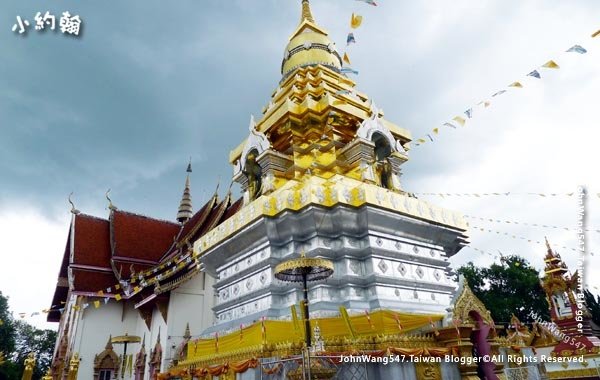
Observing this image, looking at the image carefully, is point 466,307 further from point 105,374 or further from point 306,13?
point 105,374

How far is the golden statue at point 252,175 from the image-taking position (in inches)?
453

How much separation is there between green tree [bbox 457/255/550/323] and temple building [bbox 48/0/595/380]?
701 inches

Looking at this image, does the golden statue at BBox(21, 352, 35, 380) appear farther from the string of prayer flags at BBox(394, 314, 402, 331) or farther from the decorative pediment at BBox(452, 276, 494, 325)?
the decorative pediment at BBox(452, 276, 494, 325)

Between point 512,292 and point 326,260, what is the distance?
1141 inches

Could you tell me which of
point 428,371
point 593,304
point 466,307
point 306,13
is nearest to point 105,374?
point 428,371

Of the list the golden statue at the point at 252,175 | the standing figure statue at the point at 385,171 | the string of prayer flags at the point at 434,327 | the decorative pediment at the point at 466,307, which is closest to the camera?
the string of prayer flags at the point at 434,327

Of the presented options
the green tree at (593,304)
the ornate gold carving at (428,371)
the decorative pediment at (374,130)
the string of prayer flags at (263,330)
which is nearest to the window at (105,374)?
the string of prayer flags at (263,330)

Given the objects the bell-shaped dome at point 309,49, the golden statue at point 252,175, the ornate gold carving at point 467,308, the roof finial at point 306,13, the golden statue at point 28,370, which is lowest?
the golden statue at point 28,370

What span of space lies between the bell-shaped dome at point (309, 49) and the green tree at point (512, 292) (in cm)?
2218

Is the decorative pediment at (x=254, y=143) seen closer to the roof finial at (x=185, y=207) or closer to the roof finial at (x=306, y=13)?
the roof finial at (x=306, y=13)

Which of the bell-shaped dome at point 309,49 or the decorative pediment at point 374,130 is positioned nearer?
the decorative pediment at point 374,130

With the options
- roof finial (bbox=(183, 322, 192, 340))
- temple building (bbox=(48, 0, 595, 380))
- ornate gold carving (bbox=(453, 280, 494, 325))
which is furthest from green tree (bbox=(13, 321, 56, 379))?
ornate gold carving (bbox=(453, 280, 494, 325))

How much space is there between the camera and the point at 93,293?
57.5 feet

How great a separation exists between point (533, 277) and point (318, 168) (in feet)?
86.9
